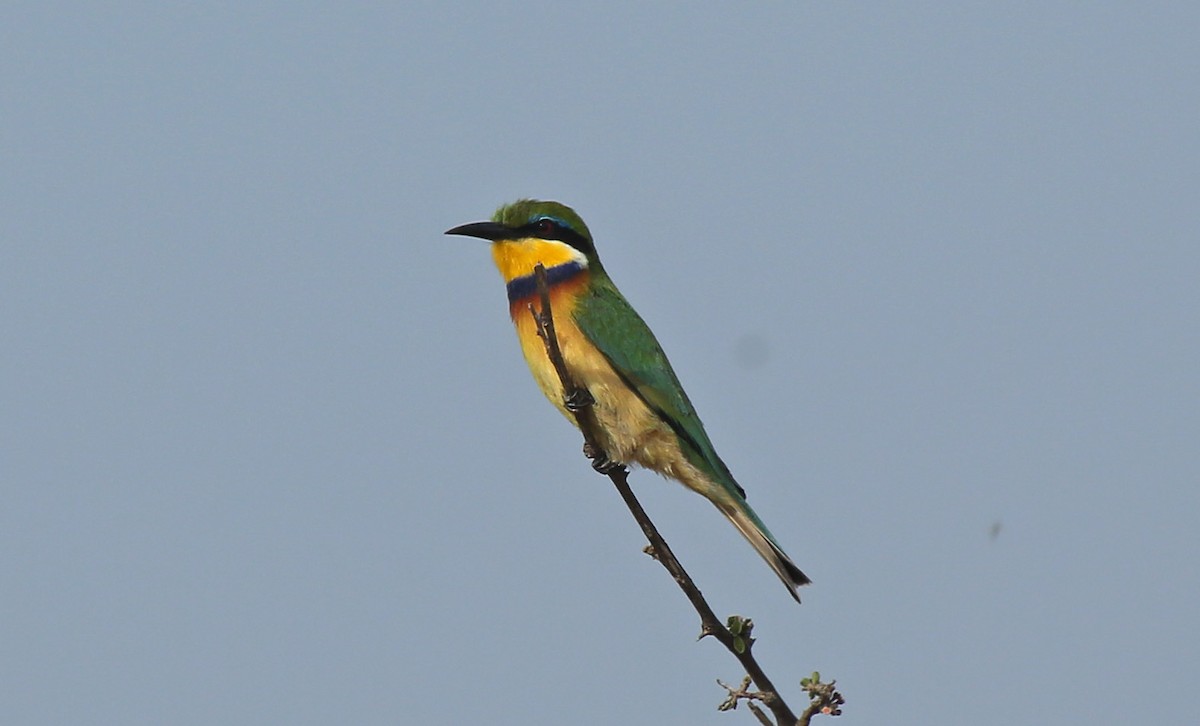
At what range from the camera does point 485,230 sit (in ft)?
19.1

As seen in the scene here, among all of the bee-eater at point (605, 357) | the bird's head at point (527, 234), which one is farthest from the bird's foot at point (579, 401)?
the bird's head at point (527, 234)

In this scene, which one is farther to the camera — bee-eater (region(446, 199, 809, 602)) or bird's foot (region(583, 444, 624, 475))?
bee-eater (region(446, 199, 809, 602))

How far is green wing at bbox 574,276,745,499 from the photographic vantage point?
5.43 metres

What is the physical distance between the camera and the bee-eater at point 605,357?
5.33m

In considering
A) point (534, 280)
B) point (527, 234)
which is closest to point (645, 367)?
point (534, 280)

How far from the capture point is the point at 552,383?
5.30m

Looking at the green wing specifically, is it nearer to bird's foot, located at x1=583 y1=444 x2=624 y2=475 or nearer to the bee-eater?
the bee-eater

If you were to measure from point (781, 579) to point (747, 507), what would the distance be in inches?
16.8

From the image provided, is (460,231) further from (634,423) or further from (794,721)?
(794,721)

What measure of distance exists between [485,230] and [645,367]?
0.88 metres

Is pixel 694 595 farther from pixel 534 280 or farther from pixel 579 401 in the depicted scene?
pixel 534 280

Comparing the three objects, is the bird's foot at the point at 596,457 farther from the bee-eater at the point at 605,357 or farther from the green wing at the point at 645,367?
the green wing at the point at 645,367

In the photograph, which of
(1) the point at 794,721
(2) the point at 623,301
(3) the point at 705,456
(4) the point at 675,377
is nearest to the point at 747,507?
(3) the point at 705,456

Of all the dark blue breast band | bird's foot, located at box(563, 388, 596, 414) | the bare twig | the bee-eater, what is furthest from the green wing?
the bare twig
